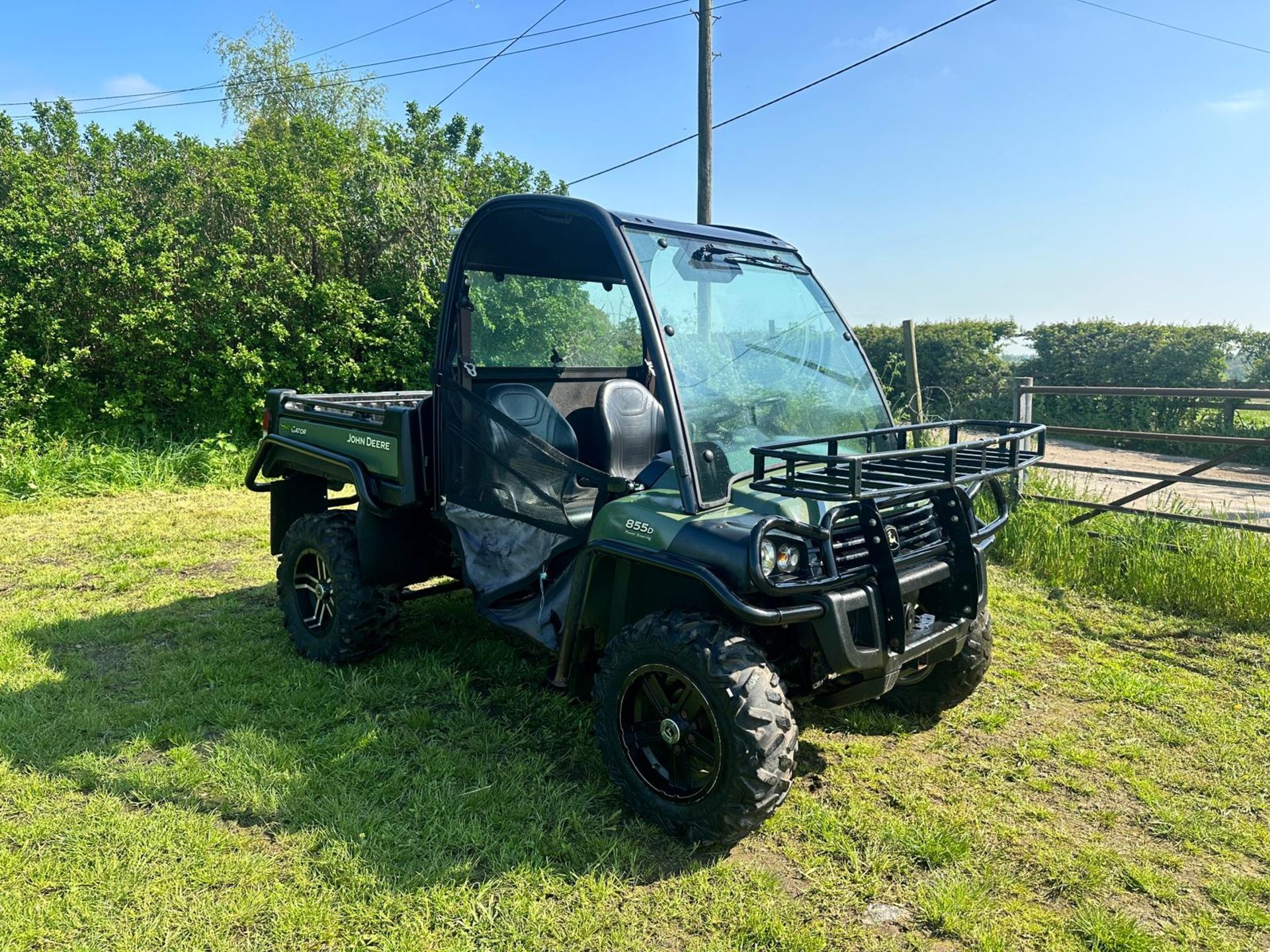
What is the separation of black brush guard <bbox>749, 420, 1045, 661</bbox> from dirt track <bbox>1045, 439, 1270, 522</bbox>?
389 centimetres

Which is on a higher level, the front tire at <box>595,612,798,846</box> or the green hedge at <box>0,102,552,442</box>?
the green hedge at <box>0,102,552,442</box>

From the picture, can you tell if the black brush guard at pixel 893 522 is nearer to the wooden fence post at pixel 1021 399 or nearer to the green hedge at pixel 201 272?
the wooden fence post at pixel 1021 399

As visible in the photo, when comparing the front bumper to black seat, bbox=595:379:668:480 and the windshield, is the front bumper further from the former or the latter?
black seat, bbox=595:379:668:480

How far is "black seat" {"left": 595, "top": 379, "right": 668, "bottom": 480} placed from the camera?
3887 millimetres

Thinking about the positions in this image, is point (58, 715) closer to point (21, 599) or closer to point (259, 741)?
point (259, 741)

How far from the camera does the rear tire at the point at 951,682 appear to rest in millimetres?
3762

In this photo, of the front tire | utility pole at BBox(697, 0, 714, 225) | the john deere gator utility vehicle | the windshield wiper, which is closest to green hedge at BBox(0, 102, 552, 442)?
utility pole at BBox(697, 0, 714, 225)

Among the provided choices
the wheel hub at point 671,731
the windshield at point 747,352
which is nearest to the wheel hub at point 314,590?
the wheel hub at point 671,731

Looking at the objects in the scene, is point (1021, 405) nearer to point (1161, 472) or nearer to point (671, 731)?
point (1161, 472)

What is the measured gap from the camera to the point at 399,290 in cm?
1180

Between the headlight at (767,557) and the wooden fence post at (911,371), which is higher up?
the wooden fence post at (911,371)

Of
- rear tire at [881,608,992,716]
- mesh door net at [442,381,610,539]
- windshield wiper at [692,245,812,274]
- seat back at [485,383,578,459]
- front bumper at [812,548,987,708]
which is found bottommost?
rear tire at [881,608,992,716]

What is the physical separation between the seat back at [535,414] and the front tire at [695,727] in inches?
46.3

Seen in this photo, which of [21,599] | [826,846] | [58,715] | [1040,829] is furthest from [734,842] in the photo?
[21,599]
